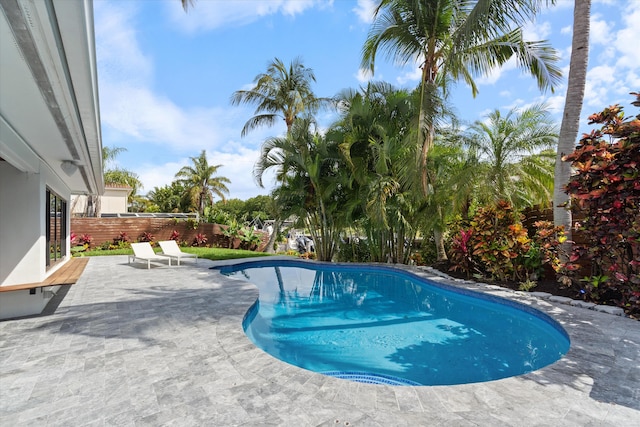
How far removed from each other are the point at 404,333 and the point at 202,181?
32324 millimetres

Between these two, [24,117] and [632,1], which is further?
[632,1]

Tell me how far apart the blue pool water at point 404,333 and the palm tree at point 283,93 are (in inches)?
435

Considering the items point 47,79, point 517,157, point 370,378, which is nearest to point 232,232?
point 517,157

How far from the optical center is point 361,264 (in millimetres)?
12070

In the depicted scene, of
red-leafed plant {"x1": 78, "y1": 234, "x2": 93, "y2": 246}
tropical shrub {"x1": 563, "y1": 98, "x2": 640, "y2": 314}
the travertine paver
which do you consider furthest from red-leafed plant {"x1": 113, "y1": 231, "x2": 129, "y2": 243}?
tropical shrub {"x1": 563, "y1": 98, "x2": 640, "y2": 314}

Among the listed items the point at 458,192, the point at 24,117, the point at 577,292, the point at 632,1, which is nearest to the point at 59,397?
the point at 24,117

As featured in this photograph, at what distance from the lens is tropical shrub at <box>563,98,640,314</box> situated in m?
5.38

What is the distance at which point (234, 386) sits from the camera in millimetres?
3207

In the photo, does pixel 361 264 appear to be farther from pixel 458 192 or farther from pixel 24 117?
pixel 24 117

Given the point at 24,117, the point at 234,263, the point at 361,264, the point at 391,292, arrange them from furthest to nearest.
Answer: the point at 234,263, the point at 361,264, the point at 391,292, the point at 24,117

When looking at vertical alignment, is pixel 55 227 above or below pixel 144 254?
above

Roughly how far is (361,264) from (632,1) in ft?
31.7

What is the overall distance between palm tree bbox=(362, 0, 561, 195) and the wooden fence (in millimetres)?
13177

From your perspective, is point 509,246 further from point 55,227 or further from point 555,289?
point 55,227
